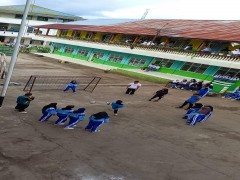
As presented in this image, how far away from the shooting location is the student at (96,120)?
12.6m

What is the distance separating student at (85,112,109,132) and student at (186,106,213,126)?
5189 millimetres

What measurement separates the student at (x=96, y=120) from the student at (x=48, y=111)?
5.57ft

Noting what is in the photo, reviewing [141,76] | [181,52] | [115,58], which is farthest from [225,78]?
[115,58]

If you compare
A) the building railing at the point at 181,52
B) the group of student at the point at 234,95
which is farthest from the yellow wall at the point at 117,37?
the group of student at the point at 234,95

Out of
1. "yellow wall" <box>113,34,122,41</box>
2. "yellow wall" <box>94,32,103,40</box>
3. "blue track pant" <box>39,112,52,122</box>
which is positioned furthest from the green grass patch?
"blue track pant" <box>39,112,52,122</box>

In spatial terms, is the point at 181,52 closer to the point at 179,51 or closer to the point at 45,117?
the point at 179,51

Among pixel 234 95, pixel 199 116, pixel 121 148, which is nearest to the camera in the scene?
pixel 121 148

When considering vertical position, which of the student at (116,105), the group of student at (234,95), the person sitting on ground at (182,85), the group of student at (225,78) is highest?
the group of student at (225,78)

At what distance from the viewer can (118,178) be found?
871 cm

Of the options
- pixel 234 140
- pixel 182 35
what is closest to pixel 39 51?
pixel 182 35

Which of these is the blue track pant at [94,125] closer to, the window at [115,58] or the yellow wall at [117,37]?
the window at [115,58]

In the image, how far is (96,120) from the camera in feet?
41.4

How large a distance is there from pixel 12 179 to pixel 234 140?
9.75 metres

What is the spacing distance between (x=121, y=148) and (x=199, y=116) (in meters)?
6.22
